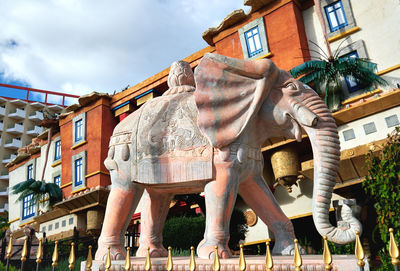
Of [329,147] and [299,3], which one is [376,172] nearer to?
[329,147]

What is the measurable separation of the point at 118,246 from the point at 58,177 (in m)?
19.6

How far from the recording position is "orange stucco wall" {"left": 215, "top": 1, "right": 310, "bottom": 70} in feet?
45.6

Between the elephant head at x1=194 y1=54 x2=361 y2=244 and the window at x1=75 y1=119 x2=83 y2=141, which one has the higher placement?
the window at x1=75 y1=119 x2=83 y2=141

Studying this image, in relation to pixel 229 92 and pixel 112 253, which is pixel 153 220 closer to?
pixel 112 253

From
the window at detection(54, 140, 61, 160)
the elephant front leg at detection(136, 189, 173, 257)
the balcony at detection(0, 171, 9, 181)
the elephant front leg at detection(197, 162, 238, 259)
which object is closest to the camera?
the elephant front leg at detection(197, 162, 238, 259)

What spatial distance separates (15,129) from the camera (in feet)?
137

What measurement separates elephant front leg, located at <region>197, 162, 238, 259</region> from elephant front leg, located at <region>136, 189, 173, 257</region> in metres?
0.82

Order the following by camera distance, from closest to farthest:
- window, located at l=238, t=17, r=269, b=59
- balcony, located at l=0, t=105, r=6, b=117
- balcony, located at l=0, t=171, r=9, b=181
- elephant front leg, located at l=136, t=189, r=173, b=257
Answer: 1. elephant front leg, located at l=136, t=189, r=173, b=257
2. window, located at l=238, t=17, r=269, b=59
3. balcony, located at l=0, t=171, r=9, b=181
4. balcony, located at l=0, t=105, r=6, b=117

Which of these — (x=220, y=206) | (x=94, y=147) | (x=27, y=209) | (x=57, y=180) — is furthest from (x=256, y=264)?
(x=27, y=209)

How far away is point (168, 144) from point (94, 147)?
52.3 feet

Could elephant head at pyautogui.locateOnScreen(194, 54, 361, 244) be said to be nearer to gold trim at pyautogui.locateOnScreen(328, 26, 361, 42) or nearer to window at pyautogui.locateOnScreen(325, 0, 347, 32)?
gold trim at pyautogui.locateOnScreen(328, 26, 361, 42)

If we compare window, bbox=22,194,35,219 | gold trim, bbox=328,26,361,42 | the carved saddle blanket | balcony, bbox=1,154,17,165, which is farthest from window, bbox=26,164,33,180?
the carved saddle blanket

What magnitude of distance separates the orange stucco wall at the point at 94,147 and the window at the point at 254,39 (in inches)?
318

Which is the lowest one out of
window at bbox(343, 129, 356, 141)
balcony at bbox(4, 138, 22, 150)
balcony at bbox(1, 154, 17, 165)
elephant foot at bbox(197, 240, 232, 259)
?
elephant foot at bbox(197, 240, 232, 259)
